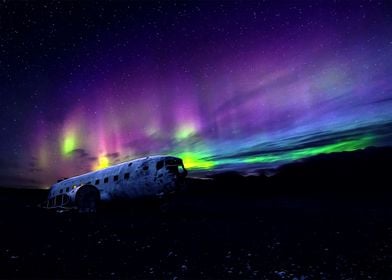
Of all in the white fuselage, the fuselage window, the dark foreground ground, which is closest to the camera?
the dark foreground ground

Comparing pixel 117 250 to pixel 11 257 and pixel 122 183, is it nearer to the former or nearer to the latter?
pixel 11 257

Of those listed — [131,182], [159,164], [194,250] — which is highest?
[159,164]

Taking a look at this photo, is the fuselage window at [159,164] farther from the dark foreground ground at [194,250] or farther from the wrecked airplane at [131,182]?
the dark foreground ground at [194,250]

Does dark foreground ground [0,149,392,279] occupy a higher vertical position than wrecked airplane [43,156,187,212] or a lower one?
lower

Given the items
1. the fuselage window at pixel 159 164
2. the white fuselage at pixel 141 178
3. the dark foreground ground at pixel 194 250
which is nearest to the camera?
the dark foreground ground at pixel 194 250

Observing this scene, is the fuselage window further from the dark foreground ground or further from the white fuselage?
the dark foreground ground

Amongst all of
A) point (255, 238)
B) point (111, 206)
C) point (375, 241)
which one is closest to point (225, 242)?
point (255, 238)

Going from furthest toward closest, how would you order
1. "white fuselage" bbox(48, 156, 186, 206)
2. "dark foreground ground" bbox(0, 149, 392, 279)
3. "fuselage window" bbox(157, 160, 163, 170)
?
"fuselage window" bbox(157, 160, 163, 170) → "white fuselage" bbox(48, 156, 186, 206) → "dark foreground ground" bbox(0, 149, 392, 279)

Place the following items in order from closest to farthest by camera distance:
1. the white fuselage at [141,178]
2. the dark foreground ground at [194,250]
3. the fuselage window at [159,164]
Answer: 1. the dark foreground ground at [194,250]
2. the white fuselage at [141,178]
3. the fuselage window at [159,164]

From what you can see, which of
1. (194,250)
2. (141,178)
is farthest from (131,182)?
(194,250)

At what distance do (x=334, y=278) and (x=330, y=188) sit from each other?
60753 mm

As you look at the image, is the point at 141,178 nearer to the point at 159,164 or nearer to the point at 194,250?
the point at 159,164

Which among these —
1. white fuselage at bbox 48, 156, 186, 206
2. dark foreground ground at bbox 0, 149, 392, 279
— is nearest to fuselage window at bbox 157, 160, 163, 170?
white fuselage at bbox 48, 156, 186, 206

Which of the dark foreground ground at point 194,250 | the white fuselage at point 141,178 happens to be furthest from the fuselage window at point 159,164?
the dark foreground ground at point 194,250
